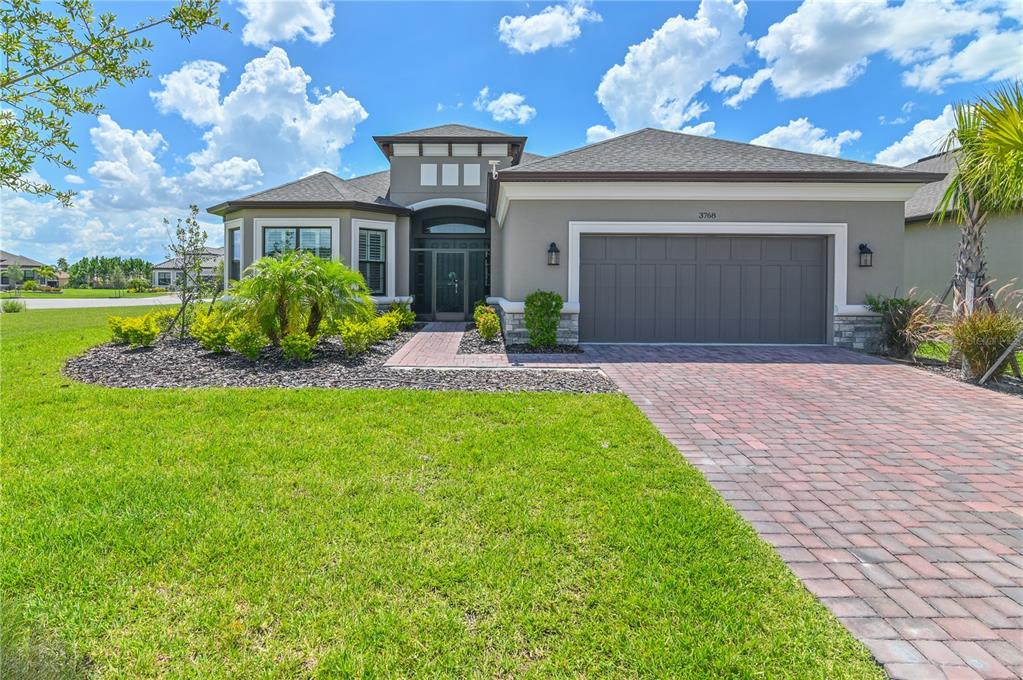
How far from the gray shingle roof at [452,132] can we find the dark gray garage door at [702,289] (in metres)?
8.53

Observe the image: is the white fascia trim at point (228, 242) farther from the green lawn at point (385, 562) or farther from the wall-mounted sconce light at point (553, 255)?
the green lawn at point (385, 562)

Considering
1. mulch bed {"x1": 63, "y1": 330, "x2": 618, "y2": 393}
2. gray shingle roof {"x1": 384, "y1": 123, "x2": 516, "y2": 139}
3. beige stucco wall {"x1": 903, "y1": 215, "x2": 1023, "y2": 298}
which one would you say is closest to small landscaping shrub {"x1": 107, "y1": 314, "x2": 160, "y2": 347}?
mulch bed {"x1": 63, "y1": 330, "x2": 618, "y2": 393}

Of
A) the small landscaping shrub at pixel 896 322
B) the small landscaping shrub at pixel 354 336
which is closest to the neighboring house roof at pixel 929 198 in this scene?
the small landscaping shrub at pixel 896 322

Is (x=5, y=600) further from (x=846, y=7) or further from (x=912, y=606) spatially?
(x=846, y=7)

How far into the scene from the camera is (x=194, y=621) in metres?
2.46

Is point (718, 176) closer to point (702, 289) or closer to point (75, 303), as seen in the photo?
point (702, 289)

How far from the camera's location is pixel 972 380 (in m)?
8.10

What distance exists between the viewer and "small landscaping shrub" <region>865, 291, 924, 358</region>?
33.5 feet

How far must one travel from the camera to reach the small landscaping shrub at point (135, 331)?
10.1m

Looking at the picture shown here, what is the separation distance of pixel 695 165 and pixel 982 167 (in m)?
4.73

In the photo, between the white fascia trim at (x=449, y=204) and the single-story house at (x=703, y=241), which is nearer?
the single-story house at (x=703, y=241)

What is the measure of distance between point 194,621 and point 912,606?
11.6 feet

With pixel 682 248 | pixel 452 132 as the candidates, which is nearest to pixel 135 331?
pixel 682 248

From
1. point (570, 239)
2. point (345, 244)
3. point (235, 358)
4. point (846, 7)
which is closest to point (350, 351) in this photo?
point (235, 358)
